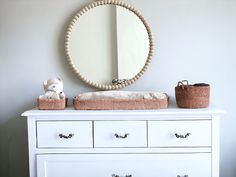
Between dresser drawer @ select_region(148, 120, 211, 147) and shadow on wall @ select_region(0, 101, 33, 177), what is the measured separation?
1.05m

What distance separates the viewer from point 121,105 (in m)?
1.98

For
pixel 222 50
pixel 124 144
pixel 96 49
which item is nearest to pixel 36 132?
pixel 124 144

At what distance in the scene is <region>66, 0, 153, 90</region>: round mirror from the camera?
7.48 ft

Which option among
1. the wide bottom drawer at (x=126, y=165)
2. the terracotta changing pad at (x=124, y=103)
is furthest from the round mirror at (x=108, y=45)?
the wide bottom drawer at (x=126, y=165)

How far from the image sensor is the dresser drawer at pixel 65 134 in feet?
6.26

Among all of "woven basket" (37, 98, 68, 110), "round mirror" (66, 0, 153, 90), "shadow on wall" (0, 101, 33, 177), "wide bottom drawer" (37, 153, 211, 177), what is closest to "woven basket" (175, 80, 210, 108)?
"wide bottom drawer" (37, 153, 211, 177)

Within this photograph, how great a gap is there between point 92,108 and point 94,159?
315mm

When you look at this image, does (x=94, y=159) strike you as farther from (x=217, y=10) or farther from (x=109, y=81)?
(x=217, y=10)

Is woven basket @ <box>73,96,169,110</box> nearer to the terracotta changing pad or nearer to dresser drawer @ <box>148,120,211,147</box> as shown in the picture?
the terracotta changing pad

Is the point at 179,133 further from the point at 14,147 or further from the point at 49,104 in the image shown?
the point at 14,147

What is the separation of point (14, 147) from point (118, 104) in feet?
3.18

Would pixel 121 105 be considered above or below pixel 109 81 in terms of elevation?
below

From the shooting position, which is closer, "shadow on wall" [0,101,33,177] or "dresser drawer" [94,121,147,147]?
"dresser drawer" [94,121,147,147]

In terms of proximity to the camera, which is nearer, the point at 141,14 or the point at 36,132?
the point at 36,132
